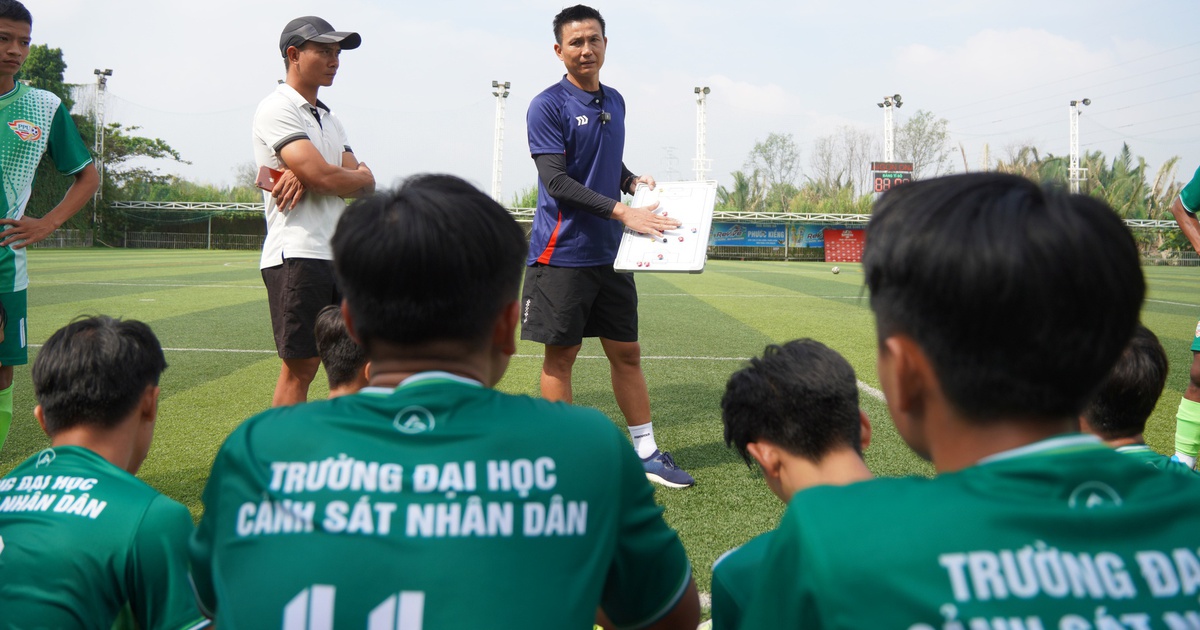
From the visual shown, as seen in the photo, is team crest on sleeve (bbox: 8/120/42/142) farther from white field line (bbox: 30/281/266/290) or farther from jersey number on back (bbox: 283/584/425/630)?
white field line (bbox: 30/281/266/290)

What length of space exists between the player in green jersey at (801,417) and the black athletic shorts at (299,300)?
219 cm

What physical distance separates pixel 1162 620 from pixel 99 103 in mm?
55453

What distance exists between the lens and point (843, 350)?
8578 mm

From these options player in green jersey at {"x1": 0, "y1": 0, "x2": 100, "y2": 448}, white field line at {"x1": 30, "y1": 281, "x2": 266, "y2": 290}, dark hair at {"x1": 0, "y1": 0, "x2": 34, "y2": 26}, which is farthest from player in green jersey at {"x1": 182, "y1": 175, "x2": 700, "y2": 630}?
white field line at {"x1": 30, "y1": 281, "x2": 266, "y2": 290}

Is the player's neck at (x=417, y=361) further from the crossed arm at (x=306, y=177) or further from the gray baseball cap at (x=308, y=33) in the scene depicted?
the gray baseball cap at (x=308, y=33)

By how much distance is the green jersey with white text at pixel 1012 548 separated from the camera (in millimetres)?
909

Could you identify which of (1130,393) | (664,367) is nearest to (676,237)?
(1130,393)

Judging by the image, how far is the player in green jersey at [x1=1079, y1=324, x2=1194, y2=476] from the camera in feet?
7.72

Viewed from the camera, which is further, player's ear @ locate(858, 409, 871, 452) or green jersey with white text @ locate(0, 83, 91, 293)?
green jersey with white text @ locate(0, 83, 91, 293)

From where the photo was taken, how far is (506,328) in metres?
1.46

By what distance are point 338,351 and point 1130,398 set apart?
268 cm

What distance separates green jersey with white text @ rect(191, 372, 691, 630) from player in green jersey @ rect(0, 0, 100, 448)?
9.48ft

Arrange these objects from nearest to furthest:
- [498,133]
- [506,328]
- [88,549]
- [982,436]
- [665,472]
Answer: [982,436], [506,328], [88,549], [665,472], [498,133]

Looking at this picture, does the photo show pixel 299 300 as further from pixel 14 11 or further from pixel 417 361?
pixel 417 361
